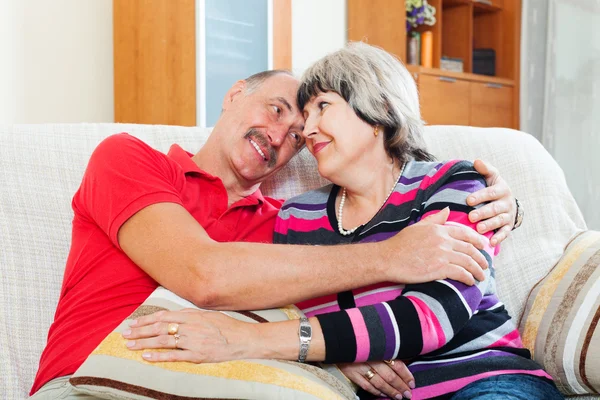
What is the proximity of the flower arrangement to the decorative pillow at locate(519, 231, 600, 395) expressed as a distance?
10.3 feet

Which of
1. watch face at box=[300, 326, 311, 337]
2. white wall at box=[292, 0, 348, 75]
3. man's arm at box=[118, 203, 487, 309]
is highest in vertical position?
white wall at box=[292, 0, 348, 75]

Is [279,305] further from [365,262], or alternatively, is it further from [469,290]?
[469,290]

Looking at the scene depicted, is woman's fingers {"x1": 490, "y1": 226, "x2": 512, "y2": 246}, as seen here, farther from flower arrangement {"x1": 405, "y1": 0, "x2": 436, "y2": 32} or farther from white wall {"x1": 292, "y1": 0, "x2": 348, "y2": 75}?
flower arrangement {"x1": 405, "y1": 0, "x2": 436, "y2": 32}

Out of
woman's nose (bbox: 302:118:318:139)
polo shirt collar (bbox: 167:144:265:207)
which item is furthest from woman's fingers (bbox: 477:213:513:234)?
polo shirt collar (bbox: 167:144:265:207)

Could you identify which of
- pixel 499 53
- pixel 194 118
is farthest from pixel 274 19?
pixel 499 53

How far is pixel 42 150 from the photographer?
1.63m

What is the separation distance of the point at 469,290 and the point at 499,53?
425 centimetres

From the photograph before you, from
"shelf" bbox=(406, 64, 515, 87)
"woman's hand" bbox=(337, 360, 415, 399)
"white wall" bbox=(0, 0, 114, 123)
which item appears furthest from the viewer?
"shelf" bbox=(406, 64, 515, 87)

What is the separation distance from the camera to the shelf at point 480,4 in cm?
501

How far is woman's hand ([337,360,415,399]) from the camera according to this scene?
1.36m

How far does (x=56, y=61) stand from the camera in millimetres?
3609

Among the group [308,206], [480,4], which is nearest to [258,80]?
[308,206]

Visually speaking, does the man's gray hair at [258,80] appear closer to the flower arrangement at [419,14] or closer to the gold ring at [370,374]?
the gold ring at [370,374]

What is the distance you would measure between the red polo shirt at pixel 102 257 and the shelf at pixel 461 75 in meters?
3.09
